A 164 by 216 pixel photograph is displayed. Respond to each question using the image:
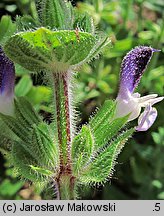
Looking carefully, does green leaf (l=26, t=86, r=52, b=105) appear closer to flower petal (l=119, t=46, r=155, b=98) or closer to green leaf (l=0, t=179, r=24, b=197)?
green leaf (l=0, t=179, r=24, b=197)

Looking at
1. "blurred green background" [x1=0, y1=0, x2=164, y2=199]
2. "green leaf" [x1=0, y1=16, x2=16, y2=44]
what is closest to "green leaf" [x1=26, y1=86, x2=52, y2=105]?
"blurred green background" [x1=0, y1=0, x2=164, y2=199]

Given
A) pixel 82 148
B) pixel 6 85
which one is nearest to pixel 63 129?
pixel 82 148

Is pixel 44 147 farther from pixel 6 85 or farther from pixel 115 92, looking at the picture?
pixel 115 92

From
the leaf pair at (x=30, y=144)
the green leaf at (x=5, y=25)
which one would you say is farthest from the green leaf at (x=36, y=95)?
the leaf pair at (x=30, y=144)

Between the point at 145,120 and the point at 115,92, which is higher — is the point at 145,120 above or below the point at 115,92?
above

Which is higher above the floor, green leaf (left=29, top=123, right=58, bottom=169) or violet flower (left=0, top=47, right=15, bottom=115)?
violet flower (left=0, top=47, right=15, bottom=115)

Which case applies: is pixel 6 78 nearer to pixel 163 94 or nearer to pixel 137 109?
pixel 137 109

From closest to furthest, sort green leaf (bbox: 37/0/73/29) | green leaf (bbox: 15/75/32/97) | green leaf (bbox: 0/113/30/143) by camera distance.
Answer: green leaf (bbox: 37/0/73/29), green leaf (bbox: 0/113/30/143), green leaf (bbox: 15/75/32/97)
